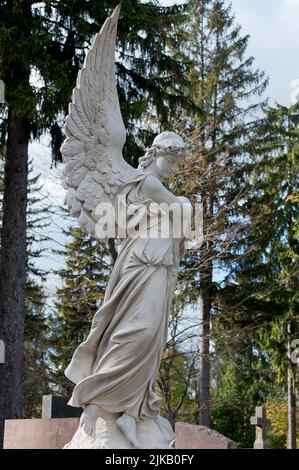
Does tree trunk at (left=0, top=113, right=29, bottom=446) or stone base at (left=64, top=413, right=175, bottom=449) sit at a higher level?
tree trunk at (left=0, top=113, right=29, bottom=446)

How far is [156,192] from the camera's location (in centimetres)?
605

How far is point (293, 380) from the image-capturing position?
781 inches

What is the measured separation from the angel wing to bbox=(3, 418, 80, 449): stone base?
70.3 inches

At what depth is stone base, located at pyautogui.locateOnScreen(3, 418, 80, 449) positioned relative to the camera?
6.81 m

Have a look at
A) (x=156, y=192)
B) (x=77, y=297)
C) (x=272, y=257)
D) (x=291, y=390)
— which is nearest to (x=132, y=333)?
(x=156, y=192)

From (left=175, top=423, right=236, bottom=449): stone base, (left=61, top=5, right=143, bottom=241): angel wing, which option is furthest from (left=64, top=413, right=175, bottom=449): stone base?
(left=61, top=5, right=143, bottom=241): angel wing

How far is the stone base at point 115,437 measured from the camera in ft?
18.3

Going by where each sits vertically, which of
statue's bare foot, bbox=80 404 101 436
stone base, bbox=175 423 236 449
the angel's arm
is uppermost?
the angel's arm

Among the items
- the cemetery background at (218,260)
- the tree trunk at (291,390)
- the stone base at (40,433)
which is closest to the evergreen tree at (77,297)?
the cemetery background at (218,260)

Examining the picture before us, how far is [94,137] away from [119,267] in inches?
44.6

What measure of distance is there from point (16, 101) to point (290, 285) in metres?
10.1

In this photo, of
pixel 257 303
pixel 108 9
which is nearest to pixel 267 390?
pixel 257 303

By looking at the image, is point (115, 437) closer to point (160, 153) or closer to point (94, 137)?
point (160, 153)

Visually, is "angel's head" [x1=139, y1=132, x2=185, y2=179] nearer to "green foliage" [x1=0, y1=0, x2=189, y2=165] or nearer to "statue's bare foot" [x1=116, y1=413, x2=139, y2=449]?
"statue's bare foot" [x1=116, y1=413, x2=139, y2=449]
